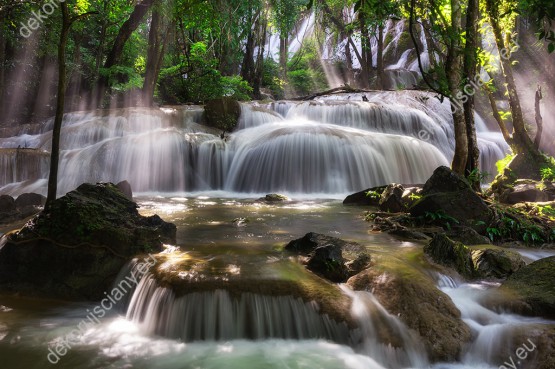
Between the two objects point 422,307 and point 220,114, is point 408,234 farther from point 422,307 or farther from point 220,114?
point 220,114

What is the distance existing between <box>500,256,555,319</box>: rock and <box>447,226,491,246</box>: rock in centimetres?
179

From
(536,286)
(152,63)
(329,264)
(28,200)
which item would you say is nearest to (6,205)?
(28,200)

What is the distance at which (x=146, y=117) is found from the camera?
1578 cm

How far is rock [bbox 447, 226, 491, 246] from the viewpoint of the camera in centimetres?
635

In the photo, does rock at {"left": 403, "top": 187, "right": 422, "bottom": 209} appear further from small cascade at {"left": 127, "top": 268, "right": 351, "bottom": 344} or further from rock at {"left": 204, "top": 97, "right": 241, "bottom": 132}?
rock at {"left": 204, "top": 97, "right": 241, "bottom": 132}

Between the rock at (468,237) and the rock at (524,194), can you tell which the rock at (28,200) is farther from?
the rock at (524,194)

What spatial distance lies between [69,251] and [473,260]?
518cm

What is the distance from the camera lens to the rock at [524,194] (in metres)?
9.10

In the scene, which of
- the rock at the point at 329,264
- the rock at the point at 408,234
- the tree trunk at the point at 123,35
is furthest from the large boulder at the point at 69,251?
the tree trunk at the point at 123,35

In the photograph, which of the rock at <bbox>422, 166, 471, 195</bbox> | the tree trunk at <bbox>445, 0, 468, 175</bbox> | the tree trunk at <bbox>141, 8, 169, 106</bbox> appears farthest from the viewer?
the tree trunk at <bbox>141, 8, 169, 106</bbox>

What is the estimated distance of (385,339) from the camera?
376 cm

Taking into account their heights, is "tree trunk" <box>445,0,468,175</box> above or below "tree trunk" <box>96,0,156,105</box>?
below

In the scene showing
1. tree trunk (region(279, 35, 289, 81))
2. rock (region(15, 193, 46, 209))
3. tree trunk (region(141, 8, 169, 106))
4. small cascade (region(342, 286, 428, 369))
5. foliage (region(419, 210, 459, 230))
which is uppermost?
tree trunk (region(279, 35, 289, 81))

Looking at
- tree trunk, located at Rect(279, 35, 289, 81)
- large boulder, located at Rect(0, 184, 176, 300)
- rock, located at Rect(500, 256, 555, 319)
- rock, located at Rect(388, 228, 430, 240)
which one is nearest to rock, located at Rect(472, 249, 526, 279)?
rock, located at Rect(500, 256, 555, 319)
